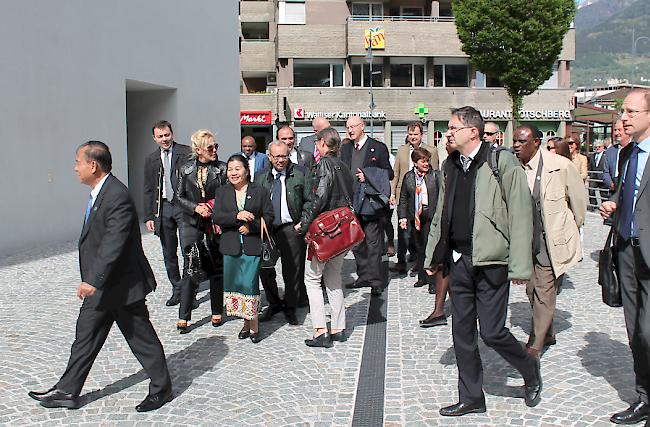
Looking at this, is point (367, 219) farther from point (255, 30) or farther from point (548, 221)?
point (255, 30)

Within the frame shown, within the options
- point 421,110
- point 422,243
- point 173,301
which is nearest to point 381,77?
point 421,110

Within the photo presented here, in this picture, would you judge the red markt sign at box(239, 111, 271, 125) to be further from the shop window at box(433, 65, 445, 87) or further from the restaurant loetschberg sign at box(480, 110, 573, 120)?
the restaurant loetschberg sign at box(480, 110, 573, 120)

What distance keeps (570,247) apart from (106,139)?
36.3ft

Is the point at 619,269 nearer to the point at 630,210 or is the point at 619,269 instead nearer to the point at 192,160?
the point at 630,210

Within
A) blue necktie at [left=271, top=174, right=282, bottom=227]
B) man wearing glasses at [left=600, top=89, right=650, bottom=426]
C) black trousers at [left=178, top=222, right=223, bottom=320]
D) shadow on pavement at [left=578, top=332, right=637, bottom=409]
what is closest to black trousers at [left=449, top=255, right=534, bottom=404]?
man wearing glasses at [left=600, top=89, right=650, bottom=426]

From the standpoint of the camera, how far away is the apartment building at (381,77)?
114ft

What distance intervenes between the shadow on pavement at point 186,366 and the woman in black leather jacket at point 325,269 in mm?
874

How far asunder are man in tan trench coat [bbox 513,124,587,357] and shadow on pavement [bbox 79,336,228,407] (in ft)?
8.85

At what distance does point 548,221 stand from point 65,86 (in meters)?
10.4

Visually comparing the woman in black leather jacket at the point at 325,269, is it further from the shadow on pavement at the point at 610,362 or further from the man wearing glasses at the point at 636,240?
the man wearing glasses at the point at 636,240

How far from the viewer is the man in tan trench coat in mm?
4707

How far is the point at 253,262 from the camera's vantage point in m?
5.50

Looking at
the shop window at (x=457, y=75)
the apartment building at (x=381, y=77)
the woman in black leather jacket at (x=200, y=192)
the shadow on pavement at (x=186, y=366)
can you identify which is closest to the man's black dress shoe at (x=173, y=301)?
the woman in black leather jacket at (x=200, y=192)

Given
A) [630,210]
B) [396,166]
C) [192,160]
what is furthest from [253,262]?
[396,166]
